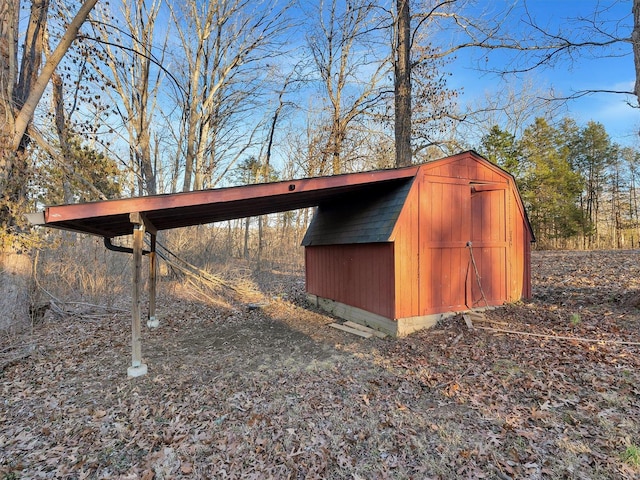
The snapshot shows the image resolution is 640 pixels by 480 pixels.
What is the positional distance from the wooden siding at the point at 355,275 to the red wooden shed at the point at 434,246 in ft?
0.07

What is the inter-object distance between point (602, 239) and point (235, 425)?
1200 inches

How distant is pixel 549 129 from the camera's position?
71.2 ft

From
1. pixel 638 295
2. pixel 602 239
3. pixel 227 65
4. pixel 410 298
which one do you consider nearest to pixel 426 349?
pixel 410 298

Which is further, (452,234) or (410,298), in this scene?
(452,234)

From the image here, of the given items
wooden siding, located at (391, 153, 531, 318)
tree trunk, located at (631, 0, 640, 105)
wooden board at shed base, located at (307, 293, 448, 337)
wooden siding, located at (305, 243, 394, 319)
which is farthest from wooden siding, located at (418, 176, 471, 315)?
tree trunk, located at (631, 0, 640, 105)

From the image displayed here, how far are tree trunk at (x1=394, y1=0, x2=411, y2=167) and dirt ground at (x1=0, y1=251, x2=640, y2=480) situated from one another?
17.3 ft

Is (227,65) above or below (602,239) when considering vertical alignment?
above

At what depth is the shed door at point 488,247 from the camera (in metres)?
6.62

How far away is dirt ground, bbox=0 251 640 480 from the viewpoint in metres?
2.74

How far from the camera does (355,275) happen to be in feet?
23.8

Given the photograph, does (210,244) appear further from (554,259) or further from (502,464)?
(554,259)

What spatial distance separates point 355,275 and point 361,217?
1.29 metres

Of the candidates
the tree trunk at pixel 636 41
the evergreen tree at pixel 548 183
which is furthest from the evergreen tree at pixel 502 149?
the tree trunk at pixel 636 41

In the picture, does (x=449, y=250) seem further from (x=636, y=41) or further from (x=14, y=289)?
(x=14, y=289)
